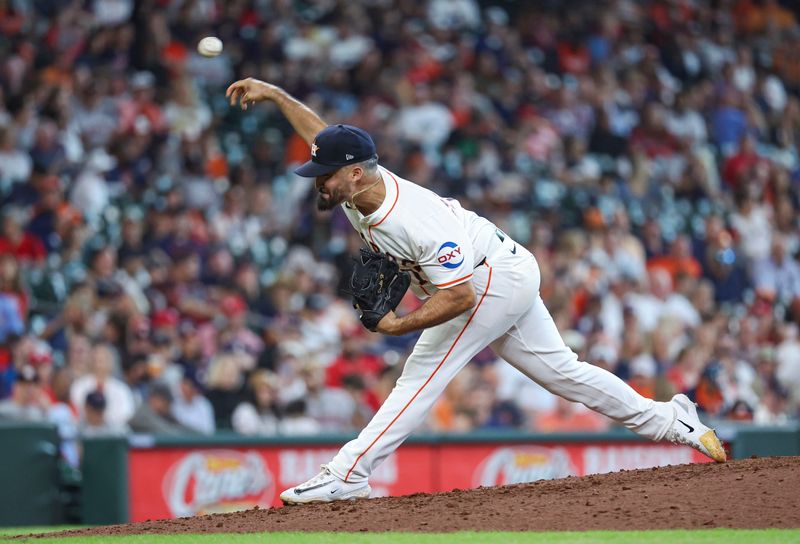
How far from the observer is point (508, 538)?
16.5 feet

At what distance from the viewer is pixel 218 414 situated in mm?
10578

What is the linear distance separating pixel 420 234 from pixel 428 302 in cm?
30

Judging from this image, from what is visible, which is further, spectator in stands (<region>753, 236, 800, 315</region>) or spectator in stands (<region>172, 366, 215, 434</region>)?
spectator in stands (<region>753, 236, 800, 315</region>)

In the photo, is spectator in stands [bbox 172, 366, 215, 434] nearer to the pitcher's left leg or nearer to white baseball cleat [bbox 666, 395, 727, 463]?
the pitcher's left leg

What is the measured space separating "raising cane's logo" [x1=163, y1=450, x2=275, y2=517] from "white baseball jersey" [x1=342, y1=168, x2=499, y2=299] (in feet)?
12.8

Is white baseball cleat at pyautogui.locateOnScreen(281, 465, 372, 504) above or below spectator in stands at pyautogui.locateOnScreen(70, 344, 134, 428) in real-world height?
above

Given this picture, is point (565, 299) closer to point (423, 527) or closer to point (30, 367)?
point (30, 367)

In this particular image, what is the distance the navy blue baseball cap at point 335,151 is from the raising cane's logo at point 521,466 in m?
4.75

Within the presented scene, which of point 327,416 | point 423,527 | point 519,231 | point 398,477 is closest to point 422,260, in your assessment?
point 423,527

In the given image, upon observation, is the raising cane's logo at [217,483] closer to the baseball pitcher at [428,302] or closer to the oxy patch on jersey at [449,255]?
the baseball pitcher at [428,302]

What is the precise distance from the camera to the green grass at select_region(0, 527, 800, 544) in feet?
16.1

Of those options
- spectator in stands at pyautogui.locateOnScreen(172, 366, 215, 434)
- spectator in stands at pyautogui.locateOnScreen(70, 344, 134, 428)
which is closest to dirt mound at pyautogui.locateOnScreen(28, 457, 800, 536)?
spectator in stands at pyautogui.locateOnScreen(70, 344, 134, 428)

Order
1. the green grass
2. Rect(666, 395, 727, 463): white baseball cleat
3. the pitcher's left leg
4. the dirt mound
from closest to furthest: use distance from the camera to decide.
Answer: the green grass → the dirt mound → the pitcher's left leg → Rect(666, 395, 727, 463): white baseball cleat

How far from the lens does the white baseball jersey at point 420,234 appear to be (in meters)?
5.62
